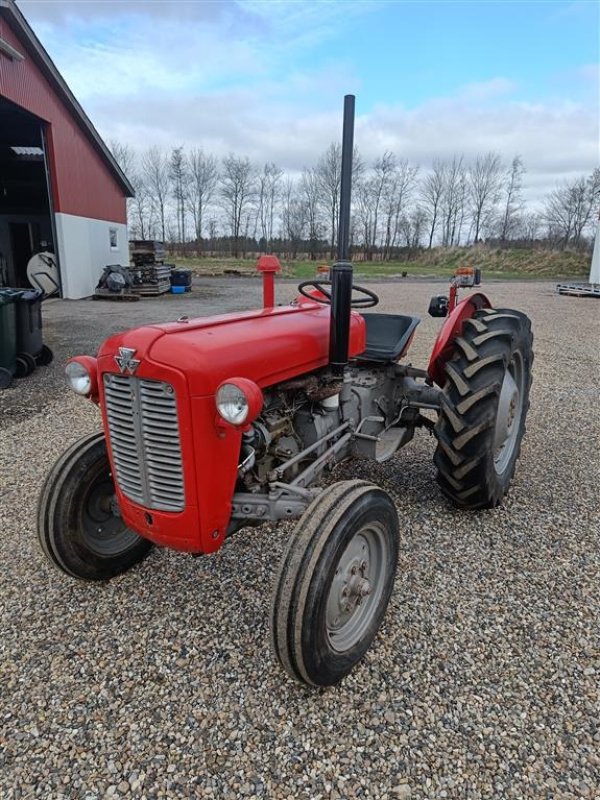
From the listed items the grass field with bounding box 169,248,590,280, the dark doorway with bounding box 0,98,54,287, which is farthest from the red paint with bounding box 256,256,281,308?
the grass field with bounding box 169,248,590,280

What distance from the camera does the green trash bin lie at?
5.96 metres

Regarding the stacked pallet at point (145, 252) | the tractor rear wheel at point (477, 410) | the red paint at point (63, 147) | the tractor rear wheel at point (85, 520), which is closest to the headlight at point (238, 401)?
the tractor rear wheel at point (85, 520)

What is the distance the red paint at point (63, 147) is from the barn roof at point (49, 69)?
6 centimetres

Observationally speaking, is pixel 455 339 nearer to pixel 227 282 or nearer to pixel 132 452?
pixel 132 452

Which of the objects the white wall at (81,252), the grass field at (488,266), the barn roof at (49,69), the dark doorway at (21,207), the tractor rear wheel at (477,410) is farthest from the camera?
the grass field at (488,266)

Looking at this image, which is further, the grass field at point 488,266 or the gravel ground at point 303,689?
the grass field at point 488,266

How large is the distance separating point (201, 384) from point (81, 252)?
14348 mm

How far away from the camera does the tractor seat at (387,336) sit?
133 inches

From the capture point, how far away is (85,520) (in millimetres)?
2432

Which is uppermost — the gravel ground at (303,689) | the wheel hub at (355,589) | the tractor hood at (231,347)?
the tractor hood at (231,347)

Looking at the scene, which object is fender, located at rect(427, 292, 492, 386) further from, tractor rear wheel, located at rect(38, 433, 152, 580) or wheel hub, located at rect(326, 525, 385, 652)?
tractor rear wheel, located at rect(38, 433, 152, 580)

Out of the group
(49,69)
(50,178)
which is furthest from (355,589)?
(49,69)

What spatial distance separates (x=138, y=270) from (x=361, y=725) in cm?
1608

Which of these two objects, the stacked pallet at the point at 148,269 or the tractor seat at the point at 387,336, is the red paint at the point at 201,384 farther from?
the stacked pallet at the point at 148,269
